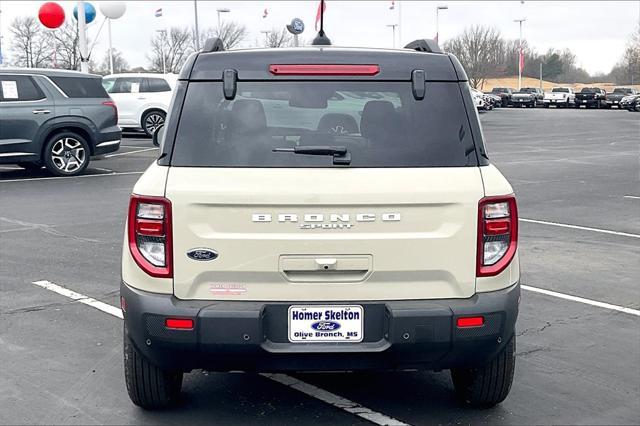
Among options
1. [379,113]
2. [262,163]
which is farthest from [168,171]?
[379,113]

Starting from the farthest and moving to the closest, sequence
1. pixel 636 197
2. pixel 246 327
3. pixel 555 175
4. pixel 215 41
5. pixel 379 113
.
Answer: pixel 555 175, pixel 636 197, pixel 215 41, pixel 379 113, pixel 246 327

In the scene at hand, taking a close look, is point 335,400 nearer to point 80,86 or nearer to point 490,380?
point 490,380

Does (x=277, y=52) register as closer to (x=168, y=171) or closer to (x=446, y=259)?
(x=168, y=171)

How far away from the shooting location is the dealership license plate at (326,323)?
3.82 meters

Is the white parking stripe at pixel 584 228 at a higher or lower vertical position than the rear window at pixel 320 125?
lower

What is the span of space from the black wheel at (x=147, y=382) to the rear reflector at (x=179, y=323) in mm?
415

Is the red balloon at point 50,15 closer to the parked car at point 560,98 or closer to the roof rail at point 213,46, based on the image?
the roof rail at point 213,46

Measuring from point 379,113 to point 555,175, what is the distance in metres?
13.4

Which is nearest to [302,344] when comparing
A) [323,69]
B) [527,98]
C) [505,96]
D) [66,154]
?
[323,69]

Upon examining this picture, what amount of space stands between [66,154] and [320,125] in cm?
1253

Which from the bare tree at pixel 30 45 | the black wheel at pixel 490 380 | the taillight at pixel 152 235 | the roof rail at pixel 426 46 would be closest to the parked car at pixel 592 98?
the bare tree at pixel 30 45

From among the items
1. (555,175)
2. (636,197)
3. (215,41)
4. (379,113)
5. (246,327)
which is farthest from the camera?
(555,175)

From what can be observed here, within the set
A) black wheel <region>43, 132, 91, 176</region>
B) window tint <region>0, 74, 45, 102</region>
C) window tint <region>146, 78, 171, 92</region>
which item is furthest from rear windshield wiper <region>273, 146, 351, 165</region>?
window tint <region>146, 78, 171, 92</region>

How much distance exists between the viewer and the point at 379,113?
13.2 ft
